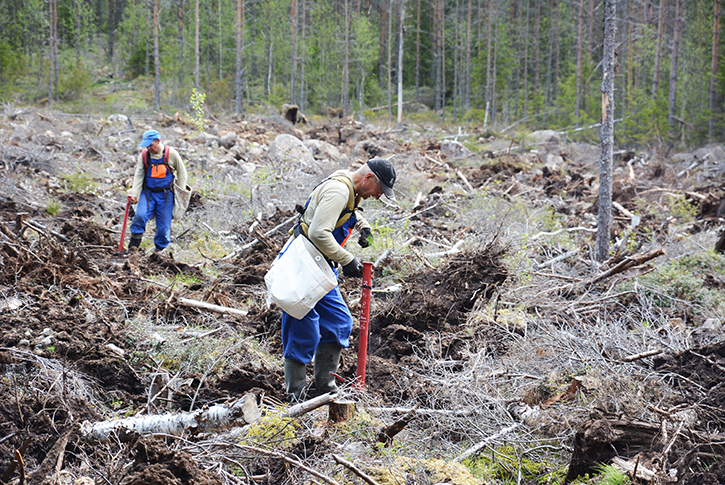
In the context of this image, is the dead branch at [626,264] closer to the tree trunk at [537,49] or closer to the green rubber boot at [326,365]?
the green rubber boot at [326,365]

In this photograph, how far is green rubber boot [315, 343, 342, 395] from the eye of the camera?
12.4ft

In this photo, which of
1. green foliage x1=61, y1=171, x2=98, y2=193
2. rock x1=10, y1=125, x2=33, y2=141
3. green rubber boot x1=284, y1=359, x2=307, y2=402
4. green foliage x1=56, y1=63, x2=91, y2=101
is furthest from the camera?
green foliage x1=56, y1=63, x2=91, y2=101

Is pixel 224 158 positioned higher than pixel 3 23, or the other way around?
pixel 3 23

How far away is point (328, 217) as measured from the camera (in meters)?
3.41

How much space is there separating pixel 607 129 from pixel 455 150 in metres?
12.1

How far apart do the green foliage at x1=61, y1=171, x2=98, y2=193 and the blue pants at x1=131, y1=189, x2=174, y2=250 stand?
13.6ft

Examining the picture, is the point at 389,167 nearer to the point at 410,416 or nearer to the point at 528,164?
the point at 410,416

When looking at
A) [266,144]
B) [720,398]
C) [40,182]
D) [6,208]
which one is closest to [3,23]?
[266,144]

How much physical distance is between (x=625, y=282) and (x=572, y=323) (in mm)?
1540

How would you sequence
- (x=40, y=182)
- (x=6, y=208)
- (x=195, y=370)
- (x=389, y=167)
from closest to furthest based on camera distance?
(x=389, y=167)
(x=195, y=370)
(x=6, y=208)
(x=40, y=182)

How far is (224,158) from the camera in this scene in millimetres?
14312

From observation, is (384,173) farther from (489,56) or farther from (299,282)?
(489,56)

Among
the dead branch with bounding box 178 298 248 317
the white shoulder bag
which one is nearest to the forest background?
the dead branch with bounding box 178 298 248 317

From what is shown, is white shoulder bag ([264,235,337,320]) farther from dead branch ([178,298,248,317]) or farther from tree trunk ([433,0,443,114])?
tree trunk ([433,0,443,114])
